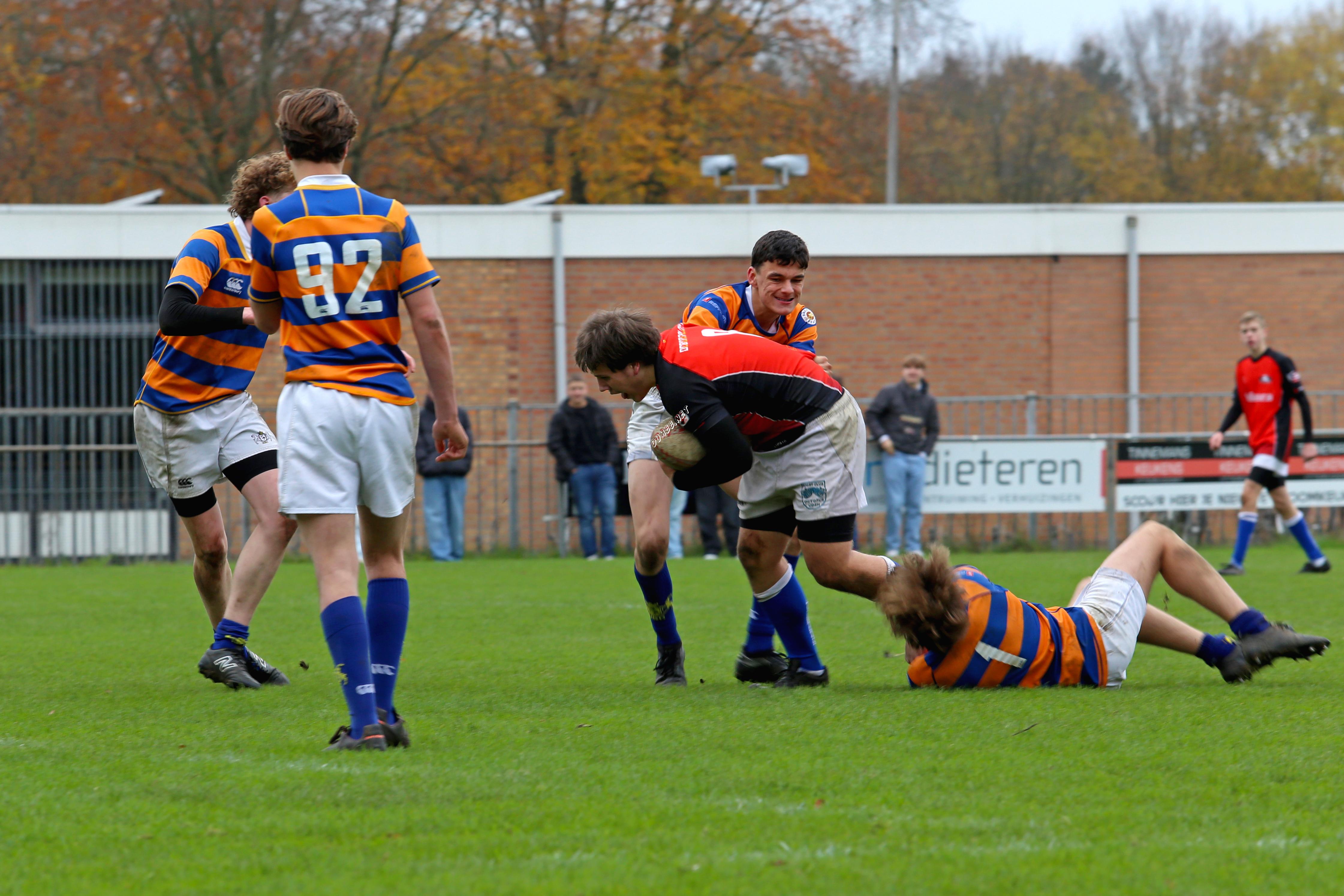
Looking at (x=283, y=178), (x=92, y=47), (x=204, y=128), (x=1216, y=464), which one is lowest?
(x=1216, y=464)

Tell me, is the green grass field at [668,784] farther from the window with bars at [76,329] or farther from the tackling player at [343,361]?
the window with bars at [76,329]

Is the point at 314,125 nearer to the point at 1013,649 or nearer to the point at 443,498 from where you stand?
the point at 1013,649

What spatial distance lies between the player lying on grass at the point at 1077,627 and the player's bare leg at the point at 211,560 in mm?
3085

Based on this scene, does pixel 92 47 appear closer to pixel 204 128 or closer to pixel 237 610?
pixel 204 128

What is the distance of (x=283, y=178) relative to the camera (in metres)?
5.61

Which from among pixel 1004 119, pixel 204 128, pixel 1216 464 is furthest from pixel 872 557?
pixel 1004 119

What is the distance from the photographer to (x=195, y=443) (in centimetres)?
607

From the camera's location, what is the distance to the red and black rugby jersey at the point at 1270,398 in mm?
12062

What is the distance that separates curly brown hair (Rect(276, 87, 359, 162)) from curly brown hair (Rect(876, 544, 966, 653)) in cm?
233

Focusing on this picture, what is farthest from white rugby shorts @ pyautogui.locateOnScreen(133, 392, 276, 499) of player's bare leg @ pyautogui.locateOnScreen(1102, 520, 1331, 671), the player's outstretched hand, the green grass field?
player's bare leg @ pyautogui.locateOnScreen(1102, 520, 1331, 671)

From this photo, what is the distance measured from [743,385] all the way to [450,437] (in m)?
1.32

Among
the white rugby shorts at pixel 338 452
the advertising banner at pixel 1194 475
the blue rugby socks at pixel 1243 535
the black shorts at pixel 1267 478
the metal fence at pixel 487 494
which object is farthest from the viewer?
the advertising banner at pixel 1194 475

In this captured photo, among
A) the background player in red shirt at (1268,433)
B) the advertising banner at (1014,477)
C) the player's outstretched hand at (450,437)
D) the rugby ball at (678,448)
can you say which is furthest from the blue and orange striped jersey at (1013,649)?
A: the advertising banner at (1014,477)

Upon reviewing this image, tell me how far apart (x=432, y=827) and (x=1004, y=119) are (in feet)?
132
